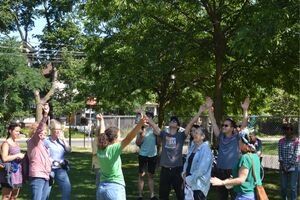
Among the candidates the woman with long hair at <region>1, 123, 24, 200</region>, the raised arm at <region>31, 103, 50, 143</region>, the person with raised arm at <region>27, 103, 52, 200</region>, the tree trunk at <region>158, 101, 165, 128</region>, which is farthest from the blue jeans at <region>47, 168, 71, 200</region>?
the tree trunk at <region>158, 101, 165, 128</region>

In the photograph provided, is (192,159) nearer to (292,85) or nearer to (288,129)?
(288,129)

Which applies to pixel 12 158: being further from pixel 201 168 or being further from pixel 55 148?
pixel 201 168

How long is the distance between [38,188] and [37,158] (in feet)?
1.45

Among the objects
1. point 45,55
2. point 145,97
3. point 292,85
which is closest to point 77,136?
point 45,55

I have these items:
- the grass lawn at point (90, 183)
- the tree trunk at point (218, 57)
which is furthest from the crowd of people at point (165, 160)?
the tree trunk at point (218, 57)

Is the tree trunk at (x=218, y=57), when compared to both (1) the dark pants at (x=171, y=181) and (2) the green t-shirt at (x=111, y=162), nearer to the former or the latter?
(1) the dark pants at (x=171, y=181)

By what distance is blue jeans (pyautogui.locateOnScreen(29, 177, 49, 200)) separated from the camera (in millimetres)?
7082

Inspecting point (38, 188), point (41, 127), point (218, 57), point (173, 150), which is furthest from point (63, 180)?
point (218, 57)

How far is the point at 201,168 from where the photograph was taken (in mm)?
6375

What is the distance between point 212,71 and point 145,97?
255cm

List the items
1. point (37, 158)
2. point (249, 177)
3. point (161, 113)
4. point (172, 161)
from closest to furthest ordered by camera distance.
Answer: point (249, 177) → point (37, 158) → point (172, 161) → point (161, 113)

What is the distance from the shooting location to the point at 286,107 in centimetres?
3684

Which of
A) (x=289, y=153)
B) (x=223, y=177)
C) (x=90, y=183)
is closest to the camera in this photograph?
(x=223, y=177)

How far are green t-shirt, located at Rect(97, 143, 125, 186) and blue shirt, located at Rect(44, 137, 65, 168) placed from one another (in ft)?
7.85
